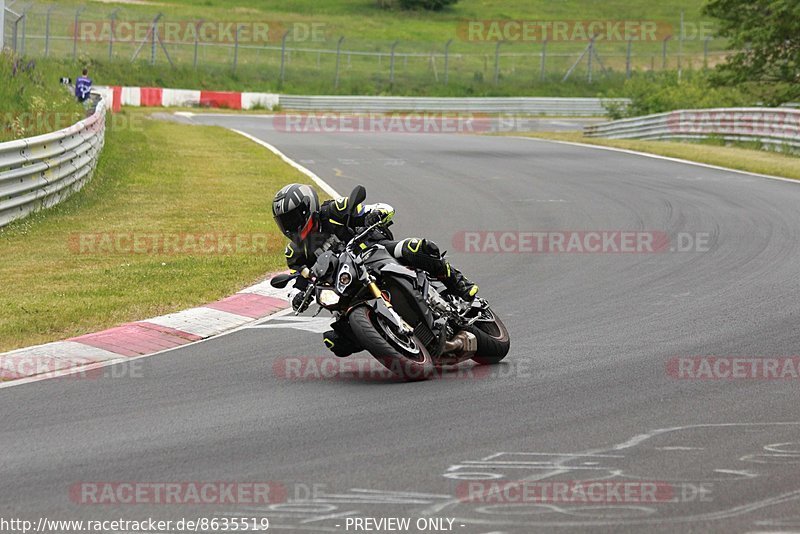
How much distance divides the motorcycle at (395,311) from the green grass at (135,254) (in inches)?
115

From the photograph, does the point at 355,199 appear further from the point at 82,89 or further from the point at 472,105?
the point at 472,105

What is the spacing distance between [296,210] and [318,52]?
175ft

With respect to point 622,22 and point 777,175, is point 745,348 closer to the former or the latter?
point 777,175

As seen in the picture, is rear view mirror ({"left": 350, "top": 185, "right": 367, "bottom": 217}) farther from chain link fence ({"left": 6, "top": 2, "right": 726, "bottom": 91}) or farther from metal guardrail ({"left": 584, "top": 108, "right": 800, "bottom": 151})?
chain link fence ({"left": 6, "top": 2, "right": 726, "bottom": 91})

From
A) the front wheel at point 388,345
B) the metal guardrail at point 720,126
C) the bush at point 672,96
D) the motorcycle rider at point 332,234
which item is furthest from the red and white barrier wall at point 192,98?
the front wheel at point 388,345

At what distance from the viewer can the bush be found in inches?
1566

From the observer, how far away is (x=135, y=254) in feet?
45.4

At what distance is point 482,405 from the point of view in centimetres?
721

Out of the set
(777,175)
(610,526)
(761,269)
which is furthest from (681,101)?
(610,526)

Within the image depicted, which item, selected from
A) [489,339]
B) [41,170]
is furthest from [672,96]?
[489,339]

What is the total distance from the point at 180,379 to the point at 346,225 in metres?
1.56

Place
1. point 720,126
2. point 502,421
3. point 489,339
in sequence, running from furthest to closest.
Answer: point 720,126 < point 489,339 < point 502,421

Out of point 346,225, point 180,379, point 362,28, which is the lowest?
point 180,379

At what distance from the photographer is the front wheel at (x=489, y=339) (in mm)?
8438
